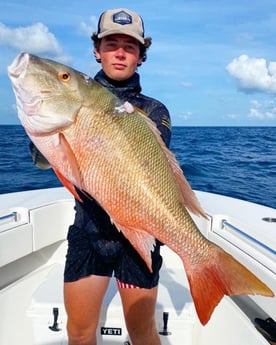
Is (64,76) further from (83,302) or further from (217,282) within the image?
(83,302)

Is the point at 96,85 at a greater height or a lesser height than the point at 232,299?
greater

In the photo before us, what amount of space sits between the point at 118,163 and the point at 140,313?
115cm

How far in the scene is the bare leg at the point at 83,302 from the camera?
239cm

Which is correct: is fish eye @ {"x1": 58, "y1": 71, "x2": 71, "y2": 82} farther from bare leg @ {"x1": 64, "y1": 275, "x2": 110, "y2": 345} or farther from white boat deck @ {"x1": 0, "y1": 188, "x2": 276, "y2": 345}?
white boat deck @ {"x1": 0, "y1": 188, "x2": 276, "y2": 345}

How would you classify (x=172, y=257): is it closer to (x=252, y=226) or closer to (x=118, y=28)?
(x=252, y=226)

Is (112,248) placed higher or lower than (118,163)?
lower

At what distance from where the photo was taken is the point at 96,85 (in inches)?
68.9

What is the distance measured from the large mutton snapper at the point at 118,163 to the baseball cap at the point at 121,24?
0.55 m

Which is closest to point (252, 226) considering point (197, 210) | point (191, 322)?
point (191, 322)

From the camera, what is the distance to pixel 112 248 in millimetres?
2293

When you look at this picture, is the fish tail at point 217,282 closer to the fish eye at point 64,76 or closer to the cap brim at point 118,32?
the fish eye at point 64,76

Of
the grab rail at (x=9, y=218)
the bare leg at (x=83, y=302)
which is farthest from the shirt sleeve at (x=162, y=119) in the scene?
the grab rail at (x=9, y=218)

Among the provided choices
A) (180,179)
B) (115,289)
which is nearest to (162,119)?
(180,179)

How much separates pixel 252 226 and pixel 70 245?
1645mm
